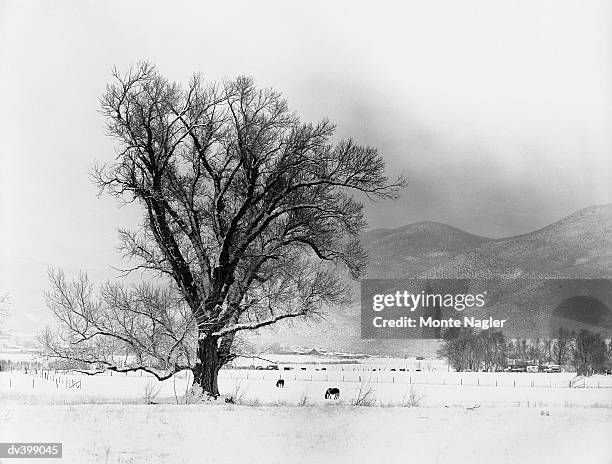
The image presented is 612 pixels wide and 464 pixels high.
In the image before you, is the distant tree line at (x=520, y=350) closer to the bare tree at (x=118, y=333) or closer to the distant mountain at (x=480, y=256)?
the distant mountain at (x=480, y=256)

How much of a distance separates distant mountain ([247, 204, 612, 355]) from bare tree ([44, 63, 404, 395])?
537 millimetres

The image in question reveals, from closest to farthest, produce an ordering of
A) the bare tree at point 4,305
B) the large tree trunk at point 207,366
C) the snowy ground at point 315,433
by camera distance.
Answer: the snowy ground at point 315,433 < the bare tree at point 4,305 < the large tree trunk at point 207,366

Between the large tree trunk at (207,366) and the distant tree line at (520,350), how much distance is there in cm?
284

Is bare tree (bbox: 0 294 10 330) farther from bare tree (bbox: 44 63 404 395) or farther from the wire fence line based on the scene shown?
the wire fence line

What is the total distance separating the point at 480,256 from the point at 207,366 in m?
3.66

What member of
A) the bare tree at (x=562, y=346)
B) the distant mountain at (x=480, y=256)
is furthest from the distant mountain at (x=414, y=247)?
the bare tree at (x=562, y=346)

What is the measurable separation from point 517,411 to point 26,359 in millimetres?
5900

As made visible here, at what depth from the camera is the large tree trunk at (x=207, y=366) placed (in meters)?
10.9

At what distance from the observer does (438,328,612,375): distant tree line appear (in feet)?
34.0

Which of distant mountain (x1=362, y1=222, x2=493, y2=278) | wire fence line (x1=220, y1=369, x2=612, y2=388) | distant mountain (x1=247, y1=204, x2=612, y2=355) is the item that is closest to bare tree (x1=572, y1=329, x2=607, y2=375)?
wire fence line (x1=220, y1=369, x2=612, y2=388)

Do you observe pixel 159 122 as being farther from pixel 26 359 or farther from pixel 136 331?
pixel 26 359

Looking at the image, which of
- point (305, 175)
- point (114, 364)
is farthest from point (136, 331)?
point (305, 175)

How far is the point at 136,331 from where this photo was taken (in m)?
10.8

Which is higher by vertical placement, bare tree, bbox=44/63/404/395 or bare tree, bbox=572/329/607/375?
bare tree, bbox=44/63/404/395
